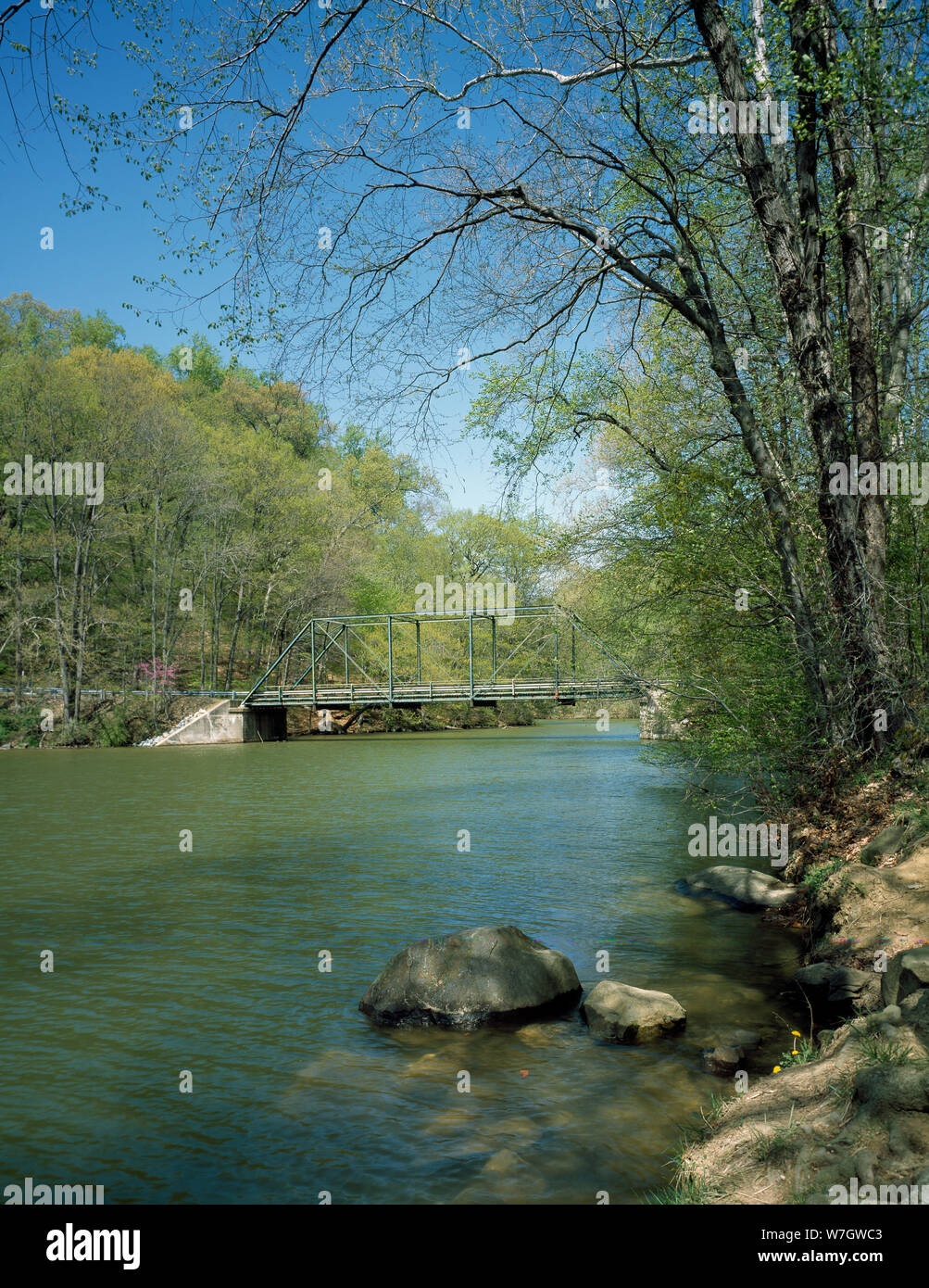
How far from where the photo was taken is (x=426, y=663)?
59.0 m

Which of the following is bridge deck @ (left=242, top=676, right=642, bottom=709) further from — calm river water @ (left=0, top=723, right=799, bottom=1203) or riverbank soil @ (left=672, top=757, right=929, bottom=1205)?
riverbank soil @ (left=672, top=757, right=929, bottom=1205)

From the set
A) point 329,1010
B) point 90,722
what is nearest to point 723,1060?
point 329,1010

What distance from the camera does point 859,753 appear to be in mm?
9555

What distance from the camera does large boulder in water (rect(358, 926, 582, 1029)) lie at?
7621 millimetres

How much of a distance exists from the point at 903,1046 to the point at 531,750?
35255 mm

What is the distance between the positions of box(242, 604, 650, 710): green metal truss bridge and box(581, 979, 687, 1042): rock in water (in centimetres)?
3547

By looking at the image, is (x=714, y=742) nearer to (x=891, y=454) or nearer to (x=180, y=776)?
(x=891, y=454)

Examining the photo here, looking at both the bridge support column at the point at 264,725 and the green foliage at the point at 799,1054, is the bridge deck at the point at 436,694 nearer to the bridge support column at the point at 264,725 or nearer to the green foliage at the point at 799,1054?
the bridge support column at the point at 264,725

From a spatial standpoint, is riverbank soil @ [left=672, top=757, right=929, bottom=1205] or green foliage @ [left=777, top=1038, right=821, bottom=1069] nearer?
riverbank soil @ [left=672, top=757, right=929, bottom=1205]

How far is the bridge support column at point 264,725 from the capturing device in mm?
46625

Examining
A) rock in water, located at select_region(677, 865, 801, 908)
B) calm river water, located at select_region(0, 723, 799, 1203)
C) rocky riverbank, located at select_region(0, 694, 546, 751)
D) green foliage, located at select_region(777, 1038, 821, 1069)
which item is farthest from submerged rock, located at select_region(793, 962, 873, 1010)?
rocky riverbank, located at select_region(0, 694, 546, 751)

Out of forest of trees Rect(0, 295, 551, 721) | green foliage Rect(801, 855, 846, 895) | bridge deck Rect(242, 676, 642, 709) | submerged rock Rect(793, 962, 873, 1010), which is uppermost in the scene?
forest of trees Rect(0, 295, 551, 721)

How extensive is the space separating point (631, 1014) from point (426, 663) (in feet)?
170

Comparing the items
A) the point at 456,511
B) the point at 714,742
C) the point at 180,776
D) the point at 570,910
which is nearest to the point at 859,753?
the point at 714,742
